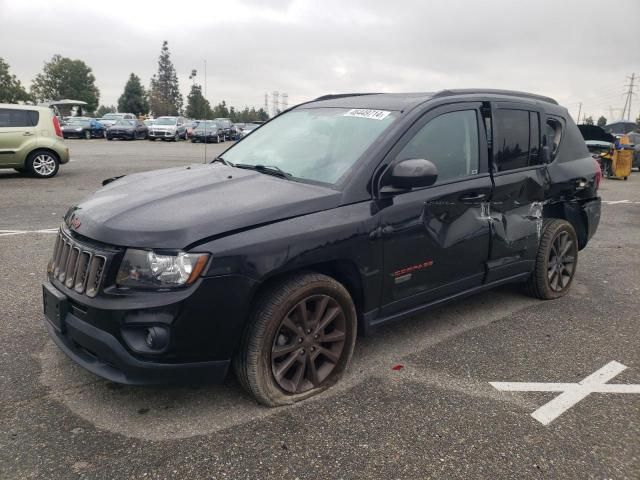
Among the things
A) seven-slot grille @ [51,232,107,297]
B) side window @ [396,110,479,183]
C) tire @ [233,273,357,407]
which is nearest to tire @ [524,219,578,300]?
side window @ [396,110,479,183]

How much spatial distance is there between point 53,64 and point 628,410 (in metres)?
114

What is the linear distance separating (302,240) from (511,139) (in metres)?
2.27

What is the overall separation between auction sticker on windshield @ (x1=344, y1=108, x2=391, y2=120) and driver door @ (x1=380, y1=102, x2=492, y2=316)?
0.25m

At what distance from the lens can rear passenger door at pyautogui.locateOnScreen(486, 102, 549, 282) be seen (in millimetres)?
4074

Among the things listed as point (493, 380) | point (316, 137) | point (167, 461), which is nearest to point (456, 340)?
point (493, 380)

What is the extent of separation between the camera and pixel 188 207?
289 centimetres

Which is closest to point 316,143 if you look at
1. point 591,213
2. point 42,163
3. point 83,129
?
point 591,213

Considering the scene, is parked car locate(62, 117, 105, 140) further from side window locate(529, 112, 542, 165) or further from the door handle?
the door handle

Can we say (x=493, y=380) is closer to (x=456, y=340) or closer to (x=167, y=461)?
(x=456, y=340)

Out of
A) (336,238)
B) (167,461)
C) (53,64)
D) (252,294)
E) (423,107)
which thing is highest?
(53,64)

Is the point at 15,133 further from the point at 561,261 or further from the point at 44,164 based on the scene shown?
the point at 561,261

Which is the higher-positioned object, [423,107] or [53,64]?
[53,64]

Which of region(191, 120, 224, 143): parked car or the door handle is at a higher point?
region(191, 120, 224, 143): parked car

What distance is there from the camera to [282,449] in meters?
2.63
